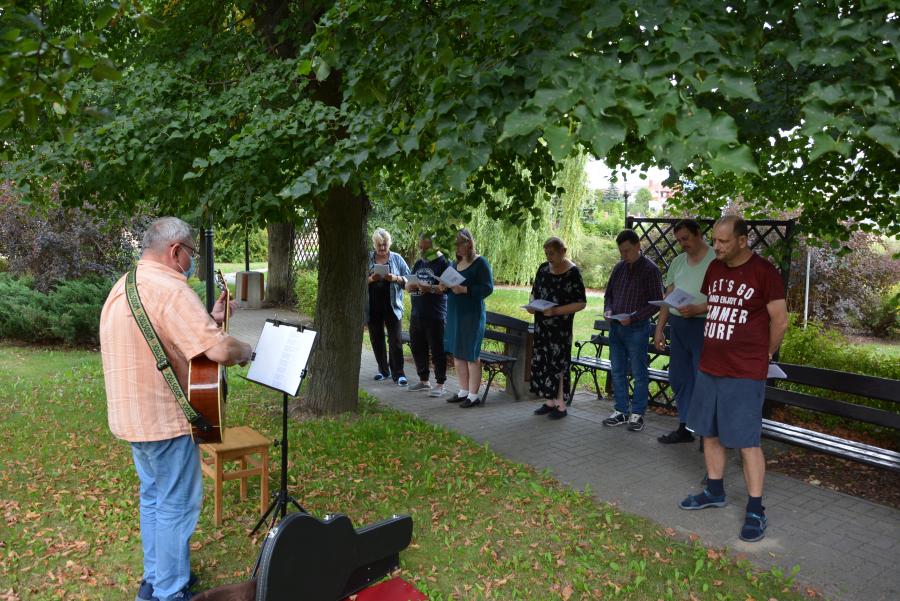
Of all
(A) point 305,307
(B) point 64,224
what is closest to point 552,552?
(B) point 64,224

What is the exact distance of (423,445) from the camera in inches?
252

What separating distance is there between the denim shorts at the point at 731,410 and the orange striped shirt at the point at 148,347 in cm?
313

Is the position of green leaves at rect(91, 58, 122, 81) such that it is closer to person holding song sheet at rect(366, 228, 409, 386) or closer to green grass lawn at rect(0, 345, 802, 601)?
green grass lawn at rect(0, 345, 802, 601)

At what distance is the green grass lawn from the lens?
394 centimetres

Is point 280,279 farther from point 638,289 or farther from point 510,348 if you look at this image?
point 638,289

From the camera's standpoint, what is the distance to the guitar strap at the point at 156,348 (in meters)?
3.30

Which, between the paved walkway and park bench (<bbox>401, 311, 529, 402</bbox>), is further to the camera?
park bench (<bbox>401, 311, 529, 402</bbox>)

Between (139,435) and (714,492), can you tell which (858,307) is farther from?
(139,435)

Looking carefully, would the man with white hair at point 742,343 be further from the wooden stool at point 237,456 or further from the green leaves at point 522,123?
the wooden stool at point 237,456

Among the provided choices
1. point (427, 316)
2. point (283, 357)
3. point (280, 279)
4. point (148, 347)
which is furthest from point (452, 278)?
point (280, 279)

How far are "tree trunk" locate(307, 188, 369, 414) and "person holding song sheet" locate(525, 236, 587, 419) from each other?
6.02ft

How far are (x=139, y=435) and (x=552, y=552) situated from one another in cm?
249

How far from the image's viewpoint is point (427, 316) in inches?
332

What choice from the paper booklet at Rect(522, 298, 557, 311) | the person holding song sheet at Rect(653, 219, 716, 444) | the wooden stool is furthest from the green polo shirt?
the wooden stool
